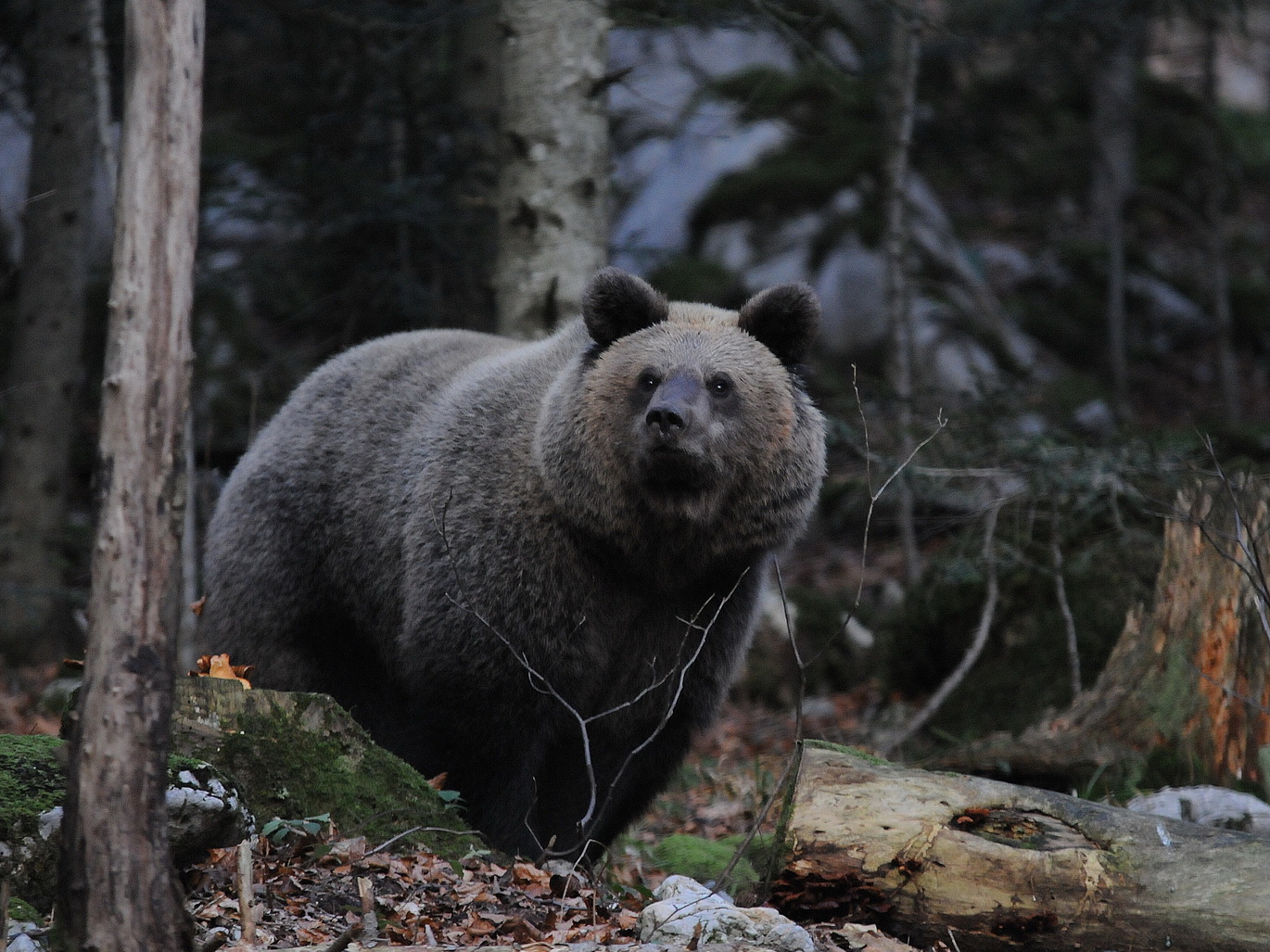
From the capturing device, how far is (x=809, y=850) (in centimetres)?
467

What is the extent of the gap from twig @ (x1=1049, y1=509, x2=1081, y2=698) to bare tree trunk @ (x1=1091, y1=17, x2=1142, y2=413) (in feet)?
31.4

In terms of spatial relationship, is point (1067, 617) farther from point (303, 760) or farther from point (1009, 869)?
point (303, 760)

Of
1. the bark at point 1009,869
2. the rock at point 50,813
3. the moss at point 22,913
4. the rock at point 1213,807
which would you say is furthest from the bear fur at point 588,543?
the moss at point 22,913

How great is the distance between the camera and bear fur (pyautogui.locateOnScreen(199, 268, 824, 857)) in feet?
19.2

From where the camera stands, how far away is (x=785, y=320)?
6199 millimetres

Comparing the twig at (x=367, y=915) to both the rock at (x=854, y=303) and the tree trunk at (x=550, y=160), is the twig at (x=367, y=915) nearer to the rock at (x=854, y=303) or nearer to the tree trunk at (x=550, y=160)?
the tree trunk at (x=550, y=160)

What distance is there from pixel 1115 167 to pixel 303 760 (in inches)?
786

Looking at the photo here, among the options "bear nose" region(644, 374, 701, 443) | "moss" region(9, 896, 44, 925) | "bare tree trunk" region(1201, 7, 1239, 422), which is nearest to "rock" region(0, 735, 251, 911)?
"moss" region(9, 896, 44, 925)

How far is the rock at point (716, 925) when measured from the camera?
420cm

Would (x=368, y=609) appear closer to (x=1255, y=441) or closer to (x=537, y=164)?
(x=537, y=164)

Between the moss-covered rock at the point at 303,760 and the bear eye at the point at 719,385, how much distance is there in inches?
87.8

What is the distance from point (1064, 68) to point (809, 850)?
696 inches

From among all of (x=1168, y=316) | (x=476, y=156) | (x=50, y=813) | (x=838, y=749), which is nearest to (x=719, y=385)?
(x=838, y=749)

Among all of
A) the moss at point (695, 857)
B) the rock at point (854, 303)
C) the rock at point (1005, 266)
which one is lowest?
the moss at point (695, 857)
